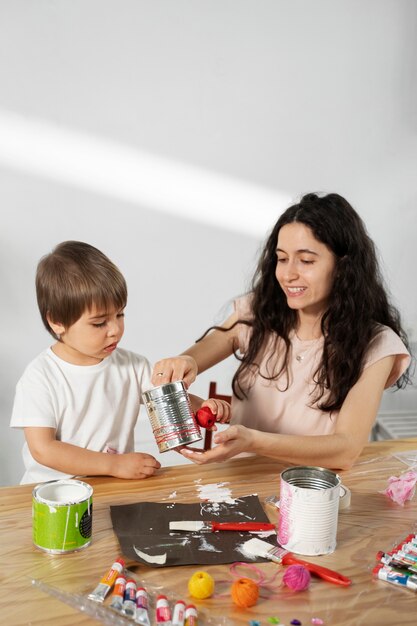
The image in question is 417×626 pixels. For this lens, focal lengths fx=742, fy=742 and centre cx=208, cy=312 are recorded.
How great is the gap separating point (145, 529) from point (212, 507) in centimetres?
15

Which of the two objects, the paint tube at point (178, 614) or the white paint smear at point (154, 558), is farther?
the white paint smear at point (154, 558)

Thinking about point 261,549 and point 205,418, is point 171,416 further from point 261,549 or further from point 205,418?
point 261,549

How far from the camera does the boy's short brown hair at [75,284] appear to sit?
1.57 meters

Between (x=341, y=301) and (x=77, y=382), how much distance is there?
2.22ft

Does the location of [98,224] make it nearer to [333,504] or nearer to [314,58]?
[314,58]

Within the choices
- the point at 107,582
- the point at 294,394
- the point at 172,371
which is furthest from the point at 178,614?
the point at 294,394

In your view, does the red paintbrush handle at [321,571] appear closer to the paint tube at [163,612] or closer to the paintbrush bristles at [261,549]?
the paintbrush bristles at [261,549]

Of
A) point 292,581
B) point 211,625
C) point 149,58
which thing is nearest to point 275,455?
point 292,581

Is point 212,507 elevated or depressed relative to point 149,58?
depressed

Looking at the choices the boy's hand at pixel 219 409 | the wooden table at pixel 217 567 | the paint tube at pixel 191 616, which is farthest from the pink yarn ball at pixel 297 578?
the boy's hand at pixel 219 409

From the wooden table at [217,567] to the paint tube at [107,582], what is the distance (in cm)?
2

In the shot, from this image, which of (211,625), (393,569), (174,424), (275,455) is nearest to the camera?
(211,625)

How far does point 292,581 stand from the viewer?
1.11 m

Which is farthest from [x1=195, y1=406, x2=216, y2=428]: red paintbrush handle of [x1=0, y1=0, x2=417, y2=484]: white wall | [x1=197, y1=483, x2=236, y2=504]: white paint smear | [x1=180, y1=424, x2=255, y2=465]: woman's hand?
[x1=0, y1=0, x2=417, y2=484]: white wall
